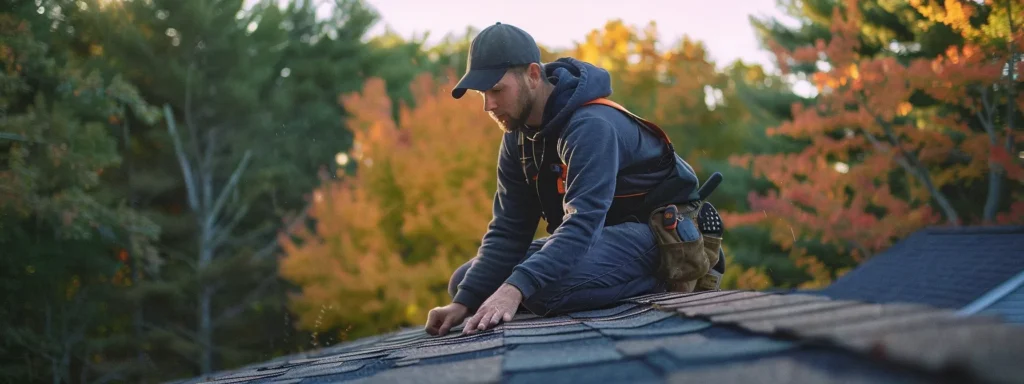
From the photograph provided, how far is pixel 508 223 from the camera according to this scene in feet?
11.2

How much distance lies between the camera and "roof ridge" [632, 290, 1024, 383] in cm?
97

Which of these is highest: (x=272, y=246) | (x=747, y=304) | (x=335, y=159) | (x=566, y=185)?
(x=335, y=159)

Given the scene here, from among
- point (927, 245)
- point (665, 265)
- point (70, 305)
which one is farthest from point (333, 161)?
point (665, 265)

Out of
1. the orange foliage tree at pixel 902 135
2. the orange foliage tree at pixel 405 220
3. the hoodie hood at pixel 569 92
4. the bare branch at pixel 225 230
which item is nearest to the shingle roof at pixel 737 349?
the hoodie hood at pixel 569 92

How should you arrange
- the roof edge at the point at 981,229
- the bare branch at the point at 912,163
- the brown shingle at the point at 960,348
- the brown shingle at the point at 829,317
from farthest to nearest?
the bare branch at the point at 912,163
the roof edge at the point at 981,229
the brown shingle at the point at 829,317
the brown shingle at the point at 960,348

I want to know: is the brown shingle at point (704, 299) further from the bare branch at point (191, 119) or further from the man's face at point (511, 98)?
the bare branch at point (191, 119)

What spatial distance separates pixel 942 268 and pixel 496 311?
8543mm

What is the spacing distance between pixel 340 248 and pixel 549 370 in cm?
1379

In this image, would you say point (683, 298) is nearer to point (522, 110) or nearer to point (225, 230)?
point (522, 110)

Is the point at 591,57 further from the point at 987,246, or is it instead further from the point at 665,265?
the point at 665,265

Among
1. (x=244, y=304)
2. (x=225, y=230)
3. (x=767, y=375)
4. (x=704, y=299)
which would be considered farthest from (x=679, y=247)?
(x=225, y=230)

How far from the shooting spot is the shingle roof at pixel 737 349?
3.42 feet

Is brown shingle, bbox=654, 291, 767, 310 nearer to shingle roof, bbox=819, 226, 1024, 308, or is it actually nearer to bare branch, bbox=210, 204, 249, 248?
shingle roof, bbox=819, 226, 1024, 308

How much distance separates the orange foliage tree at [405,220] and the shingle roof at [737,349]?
433 inches
